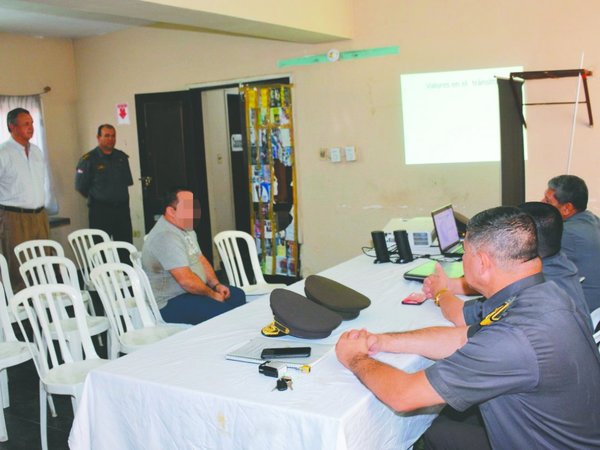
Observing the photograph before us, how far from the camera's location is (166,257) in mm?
3420

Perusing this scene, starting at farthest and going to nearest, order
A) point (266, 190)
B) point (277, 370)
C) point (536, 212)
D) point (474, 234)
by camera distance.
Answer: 1. point (266, 190)
2. point (536, 212)
3. point (277, 370)
4. point (474, 234)

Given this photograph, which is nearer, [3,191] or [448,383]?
[448,383]

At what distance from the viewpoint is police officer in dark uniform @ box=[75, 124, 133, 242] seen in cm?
640

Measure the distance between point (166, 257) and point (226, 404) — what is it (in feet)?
5.65

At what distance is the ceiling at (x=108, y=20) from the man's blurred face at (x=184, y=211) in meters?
1.08

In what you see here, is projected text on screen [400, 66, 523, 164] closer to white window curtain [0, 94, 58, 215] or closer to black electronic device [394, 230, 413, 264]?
black electronic device [394, 230, 413, 264]

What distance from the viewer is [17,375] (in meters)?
4.05

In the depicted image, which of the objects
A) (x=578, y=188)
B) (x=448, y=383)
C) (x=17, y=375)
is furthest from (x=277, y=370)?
(x=17, y=375)

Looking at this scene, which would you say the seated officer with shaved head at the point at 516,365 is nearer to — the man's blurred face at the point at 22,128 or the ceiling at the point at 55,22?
the man's blurred face at the point at 22,128

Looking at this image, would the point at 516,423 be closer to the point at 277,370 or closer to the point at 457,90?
the point at 277,370

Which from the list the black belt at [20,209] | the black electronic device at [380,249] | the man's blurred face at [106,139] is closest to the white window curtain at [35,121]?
the man's blurred face at [106,139]

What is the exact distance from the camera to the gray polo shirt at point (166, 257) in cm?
342

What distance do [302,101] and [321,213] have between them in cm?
105

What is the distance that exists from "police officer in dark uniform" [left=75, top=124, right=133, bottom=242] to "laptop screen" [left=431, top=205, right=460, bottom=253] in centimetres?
389
